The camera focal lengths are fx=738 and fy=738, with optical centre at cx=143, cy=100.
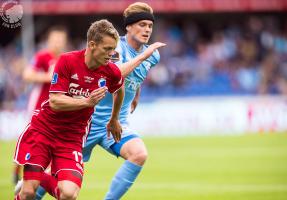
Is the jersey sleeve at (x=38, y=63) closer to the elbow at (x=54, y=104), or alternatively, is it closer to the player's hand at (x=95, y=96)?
the elbow at (x=54, y=104)

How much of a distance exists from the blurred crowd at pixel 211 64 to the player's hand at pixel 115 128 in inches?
626

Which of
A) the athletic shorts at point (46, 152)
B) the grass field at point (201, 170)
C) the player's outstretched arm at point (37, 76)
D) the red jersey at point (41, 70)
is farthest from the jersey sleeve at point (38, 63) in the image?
the athletic shorts at point (46, 152)

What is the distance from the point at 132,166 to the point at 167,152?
960 cm

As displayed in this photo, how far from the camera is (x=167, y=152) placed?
723 inches

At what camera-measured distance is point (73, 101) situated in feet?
24.5

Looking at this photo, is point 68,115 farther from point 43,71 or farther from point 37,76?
point 43,71

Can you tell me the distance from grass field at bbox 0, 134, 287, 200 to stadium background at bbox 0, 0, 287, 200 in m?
0.02

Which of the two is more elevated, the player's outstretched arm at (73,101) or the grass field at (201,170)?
the player's outstretched arm at (73,101)

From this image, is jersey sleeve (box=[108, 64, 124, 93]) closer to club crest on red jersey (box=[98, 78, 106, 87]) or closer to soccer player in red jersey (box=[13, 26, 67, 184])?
club crest on red jersey (box=[98, 78, 106, 87])

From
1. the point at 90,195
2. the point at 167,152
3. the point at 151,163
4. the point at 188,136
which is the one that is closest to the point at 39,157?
the point at 90,195

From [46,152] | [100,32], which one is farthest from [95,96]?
[46,152]

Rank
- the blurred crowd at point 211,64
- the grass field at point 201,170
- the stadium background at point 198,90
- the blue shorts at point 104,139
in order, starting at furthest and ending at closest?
1. the blurred crowd at point 211,64
2. the stadium background at point 198,90
3. the grass field at point 201,170
4. the blue shorts at point 104,139

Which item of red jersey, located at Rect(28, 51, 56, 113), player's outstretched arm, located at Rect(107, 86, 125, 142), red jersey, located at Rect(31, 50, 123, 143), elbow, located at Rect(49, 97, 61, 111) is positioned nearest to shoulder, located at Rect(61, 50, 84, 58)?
red jersey, located at Rect(31, 50, 123, 143)

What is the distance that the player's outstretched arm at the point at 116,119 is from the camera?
836cm
